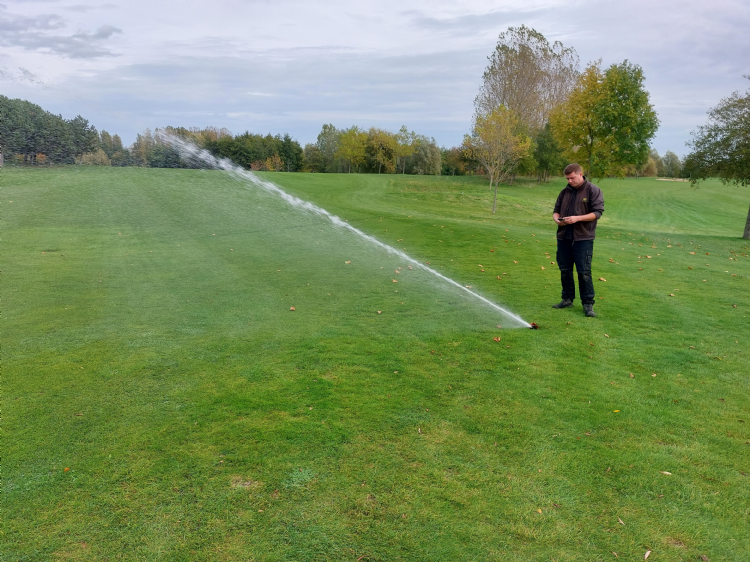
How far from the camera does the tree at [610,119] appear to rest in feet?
92.7

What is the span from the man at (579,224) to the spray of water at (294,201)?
4.45 ft

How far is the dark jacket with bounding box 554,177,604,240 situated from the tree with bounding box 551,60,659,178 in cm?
2438

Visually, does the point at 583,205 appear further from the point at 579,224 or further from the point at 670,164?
the point at 670,164

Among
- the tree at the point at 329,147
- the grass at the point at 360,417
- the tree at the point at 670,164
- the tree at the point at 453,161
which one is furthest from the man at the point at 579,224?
the tree at the point at 670,164

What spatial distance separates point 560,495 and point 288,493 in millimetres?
2125

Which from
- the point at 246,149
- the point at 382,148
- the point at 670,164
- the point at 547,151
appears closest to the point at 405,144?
the point at 382,148

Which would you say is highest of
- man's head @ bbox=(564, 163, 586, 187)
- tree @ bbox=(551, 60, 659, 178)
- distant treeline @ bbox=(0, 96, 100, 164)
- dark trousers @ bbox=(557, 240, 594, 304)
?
tree @ bbox=(551, 60, 659, 178)

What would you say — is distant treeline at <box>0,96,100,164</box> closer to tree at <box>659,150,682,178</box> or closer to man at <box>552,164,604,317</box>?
man at <box>552,164,604,317</box>

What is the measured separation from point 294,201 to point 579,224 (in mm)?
18641

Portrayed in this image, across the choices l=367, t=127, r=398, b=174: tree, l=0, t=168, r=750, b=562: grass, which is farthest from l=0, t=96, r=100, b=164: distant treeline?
l=367, t=127, r=398, b=174: tree

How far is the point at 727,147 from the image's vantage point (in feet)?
72.5

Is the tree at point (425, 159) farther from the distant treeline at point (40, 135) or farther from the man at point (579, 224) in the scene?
the man at point (579, 224)

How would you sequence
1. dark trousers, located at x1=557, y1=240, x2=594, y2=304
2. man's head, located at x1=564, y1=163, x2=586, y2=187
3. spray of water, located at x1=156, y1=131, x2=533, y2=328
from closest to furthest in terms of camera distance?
1. man's head, located at x1=564, y1=163, x2=586, y2=187
2. dark trousers, located at x1=557, y1=240, x2=594, y2=304
3. spray of water, located at x1=156, y1=131, x2=533, y2=328

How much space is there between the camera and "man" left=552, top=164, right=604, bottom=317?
7809mm
